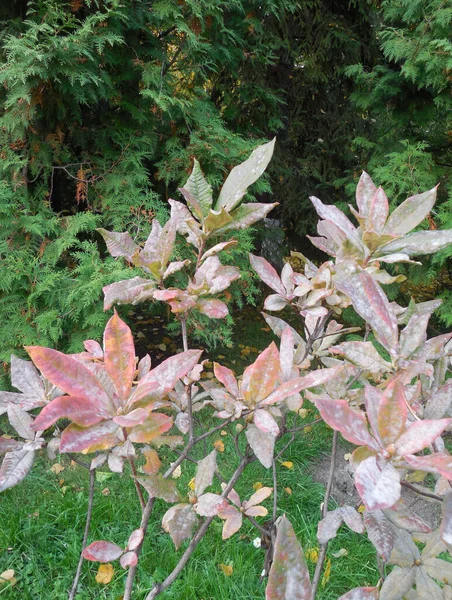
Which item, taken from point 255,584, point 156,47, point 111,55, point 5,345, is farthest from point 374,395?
point 156,47

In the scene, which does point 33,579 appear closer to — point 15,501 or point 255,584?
point 15,501

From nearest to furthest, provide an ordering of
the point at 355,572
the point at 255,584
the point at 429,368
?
the point at 429,368, the point at 255,584, the point at 355,572

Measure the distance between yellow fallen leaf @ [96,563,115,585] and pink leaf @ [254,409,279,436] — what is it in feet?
4.50

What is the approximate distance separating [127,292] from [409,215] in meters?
0.58

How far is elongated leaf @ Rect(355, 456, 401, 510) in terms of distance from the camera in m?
0.50

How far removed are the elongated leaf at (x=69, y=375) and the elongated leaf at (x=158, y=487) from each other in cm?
24

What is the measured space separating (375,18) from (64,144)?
3.97 metres

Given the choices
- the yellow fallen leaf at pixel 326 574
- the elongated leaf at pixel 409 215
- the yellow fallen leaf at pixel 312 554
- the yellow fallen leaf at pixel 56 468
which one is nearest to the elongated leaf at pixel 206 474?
the elongated leaf at pixel 409 215

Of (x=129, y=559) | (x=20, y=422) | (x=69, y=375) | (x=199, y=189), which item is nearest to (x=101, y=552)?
(x=129, y=559)

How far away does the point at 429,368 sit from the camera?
0.84 meters

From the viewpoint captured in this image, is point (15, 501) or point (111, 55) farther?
point (111, 55)

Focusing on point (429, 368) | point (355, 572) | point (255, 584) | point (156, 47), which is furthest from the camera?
point (156, 47)

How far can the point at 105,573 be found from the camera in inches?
71.7

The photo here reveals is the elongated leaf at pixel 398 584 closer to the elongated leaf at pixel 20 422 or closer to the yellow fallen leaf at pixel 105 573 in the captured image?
the elongated leaf at pixel 20 422
